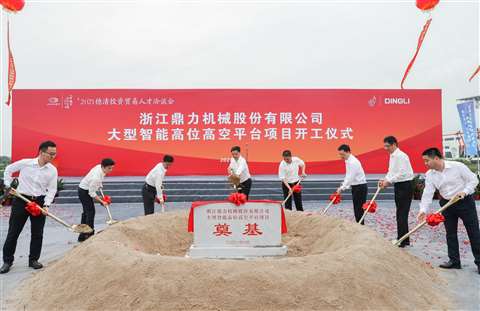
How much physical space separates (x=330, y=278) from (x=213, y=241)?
5.44 feet

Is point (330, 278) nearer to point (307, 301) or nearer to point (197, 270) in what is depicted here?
point (307, 301)

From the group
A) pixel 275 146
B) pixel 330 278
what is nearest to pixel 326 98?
pixel 275 146

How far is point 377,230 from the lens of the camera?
6.13 m

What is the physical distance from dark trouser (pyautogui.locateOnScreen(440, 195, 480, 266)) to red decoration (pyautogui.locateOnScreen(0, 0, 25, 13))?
6868mm

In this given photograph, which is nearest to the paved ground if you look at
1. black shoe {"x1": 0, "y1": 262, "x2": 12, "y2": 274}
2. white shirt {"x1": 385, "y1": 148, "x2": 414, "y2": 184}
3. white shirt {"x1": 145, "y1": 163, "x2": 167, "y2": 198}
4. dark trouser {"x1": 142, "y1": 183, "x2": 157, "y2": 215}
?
black shoe {"x1": 0, "y1": 262, "x2": 12, "y2": 274}

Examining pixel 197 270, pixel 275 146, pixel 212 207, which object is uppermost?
pixel 275 146

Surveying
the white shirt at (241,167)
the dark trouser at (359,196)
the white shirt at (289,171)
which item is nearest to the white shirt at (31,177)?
the white shirt at (241,167)

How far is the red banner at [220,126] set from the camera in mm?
11797

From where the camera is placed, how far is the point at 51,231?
6.32 m

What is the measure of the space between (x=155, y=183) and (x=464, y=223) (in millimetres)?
4194

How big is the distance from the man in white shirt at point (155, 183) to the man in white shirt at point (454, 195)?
11.6 ft

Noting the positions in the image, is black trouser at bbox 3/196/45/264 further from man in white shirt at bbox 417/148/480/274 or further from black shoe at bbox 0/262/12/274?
man in white shirt at bbox 417/148/480/274

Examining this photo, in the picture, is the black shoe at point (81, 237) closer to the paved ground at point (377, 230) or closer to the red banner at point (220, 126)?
the paved ground at point (377, 230)

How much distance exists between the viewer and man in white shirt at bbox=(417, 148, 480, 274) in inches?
152
